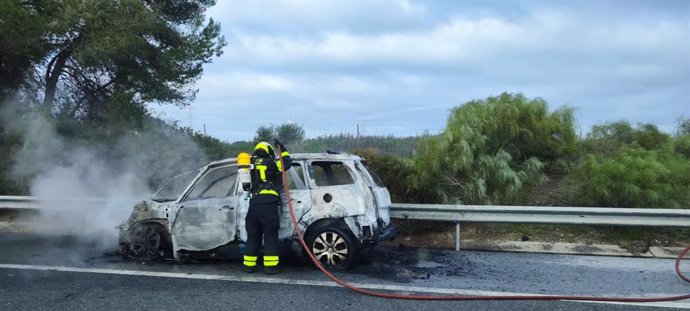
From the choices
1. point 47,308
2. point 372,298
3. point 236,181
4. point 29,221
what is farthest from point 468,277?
point 29,221

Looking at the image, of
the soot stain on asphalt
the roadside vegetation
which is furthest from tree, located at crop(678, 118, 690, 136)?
the soot stain on asphalt

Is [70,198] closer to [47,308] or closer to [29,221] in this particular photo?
[29,221]

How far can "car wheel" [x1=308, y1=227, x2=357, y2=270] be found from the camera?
20.6 ft

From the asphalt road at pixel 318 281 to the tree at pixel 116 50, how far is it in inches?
229

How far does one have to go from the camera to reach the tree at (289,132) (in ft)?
41.0

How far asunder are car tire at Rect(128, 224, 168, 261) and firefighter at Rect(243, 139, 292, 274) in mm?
1328

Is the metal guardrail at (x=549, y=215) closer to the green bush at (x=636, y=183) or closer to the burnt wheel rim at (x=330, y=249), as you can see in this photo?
the green bush at (x=636, y=183)

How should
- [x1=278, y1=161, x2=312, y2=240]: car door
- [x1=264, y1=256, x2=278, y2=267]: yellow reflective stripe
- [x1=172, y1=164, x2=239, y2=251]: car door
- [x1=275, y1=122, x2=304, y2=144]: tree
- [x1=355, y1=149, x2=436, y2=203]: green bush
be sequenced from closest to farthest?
[x1=264, y1=256, x2=278, y2=267]: yellow reflective stripe < [x1=278, y1=161, x2=312, y2=240]: car door < [x1=172, y1=164, x2=239, y2=251]: car door < [x1=355, y1=149, x2=436, y2=203]: green bush < [x1=275, y1=122, x2=304, y2=144]: tree

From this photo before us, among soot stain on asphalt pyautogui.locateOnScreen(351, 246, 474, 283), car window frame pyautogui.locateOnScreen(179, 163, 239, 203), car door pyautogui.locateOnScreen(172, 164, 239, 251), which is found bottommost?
soot stain on asphalt pyautogui.locateOnScreen(351, 246, 474, 283)

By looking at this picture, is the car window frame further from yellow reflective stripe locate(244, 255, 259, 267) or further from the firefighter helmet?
yellow reflective stripe locate(244, 255, 259, 267)

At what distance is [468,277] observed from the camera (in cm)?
606

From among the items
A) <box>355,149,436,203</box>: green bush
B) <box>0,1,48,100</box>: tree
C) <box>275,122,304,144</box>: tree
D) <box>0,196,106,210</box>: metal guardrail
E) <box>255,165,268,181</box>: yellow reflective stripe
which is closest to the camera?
<box>255,165,268,181</box>: yellow reflective stripe

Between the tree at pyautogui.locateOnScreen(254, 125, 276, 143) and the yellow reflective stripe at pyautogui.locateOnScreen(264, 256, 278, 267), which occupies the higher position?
the tree at pyautogui.locateOnScreen(254, 125, 276, 143)

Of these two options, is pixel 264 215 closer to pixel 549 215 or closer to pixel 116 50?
pixel 549 215
